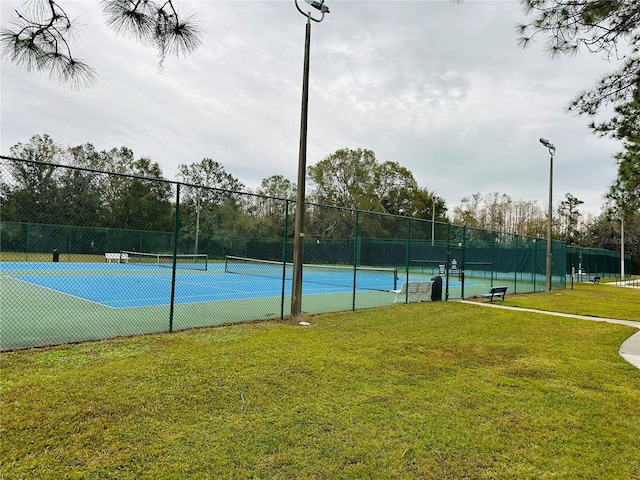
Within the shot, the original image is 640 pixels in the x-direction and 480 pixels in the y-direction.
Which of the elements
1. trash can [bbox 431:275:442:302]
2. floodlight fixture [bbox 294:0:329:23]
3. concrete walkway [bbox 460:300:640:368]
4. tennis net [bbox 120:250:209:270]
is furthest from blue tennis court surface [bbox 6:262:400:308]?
floodlight fixture [bbox 294:0:329:23]

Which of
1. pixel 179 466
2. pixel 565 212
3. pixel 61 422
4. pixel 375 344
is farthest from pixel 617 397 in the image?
pixel 565 212

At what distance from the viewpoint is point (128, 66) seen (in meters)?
3.72

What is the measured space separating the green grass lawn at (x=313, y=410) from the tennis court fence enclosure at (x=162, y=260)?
1744mm

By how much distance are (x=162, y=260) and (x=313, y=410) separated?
22.3 m

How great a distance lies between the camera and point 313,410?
350cm

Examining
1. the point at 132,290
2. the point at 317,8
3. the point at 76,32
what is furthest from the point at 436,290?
the point at 76,32

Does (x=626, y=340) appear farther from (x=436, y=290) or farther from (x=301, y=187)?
(x=301, y=187)

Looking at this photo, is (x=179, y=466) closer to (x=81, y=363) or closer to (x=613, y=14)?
(x=81, y=363)

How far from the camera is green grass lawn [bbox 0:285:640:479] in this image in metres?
2.64

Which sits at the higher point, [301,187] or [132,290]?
[301,187]

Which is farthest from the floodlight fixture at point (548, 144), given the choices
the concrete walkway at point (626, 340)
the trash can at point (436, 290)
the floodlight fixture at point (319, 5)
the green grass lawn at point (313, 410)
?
the green grass lawn at point (313, 410)

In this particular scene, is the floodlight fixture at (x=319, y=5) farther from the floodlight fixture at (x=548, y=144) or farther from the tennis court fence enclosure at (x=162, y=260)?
the floodlight fixture at (x=548, y=144)

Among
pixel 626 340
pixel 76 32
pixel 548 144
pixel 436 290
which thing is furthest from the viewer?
pixel 548 144

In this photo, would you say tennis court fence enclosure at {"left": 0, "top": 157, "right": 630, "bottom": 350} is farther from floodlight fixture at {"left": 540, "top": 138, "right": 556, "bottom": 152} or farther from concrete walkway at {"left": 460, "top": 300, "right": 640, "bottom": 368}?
floodlight fixture at {"left": 540, "top": 138, "right": 556, "bottom": 152}
